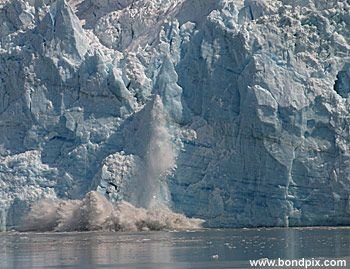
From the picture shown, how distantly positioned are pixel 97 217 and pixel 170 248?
766 cm

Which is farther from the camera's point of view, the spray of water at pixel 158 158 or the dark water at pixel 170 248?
the spray of water at pixel 158 158

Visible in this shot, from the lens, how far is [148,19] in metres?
34.8

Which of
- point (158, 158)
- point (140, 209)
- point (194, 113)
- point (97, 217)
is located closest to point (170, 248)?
point (140, 209)

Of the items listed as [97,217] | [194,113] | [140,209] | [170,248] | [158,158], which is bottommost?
[170,248]

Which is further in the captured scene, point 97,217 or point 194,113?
point 194,113

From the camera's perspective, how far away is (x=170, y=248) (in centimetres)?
2300

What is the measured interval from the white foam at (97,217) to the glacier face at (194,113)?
32 centimetres

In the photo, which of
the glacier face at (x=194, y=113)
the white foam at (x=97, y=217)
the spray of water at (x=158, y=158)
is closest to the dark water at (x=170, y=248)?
the white foam at (x=97, y=217)

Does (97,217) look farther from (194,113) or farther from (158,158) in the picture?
(194,113)

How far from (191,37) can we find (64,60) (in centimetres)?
346

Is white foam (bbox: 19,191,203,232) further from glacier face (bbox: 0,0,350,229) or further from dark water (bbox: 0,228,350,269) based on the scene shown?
dark water (bbox: 0,228,350,269)

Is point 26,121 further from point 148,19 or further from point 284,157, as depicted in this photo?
point 284,157

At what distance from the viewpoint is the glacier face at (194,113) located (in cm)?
2939

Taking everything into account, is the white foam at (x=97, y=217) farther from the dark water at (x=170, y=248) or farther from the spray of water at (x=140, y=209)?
the dark water at (x=170, y=248)
